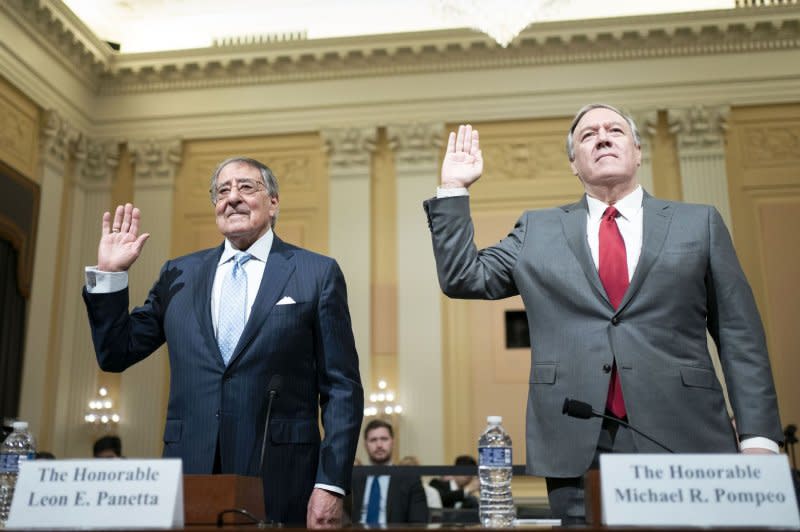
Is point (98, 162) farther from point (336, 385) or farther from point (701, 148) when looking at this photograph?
point (336, 385)

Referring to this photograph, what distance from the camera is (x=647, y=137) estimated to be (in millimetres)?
10141

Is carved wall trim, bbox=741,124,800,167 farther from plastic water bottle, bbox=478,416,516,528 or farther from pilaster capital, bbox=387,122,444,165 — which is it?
plastic water bottle, bbox=478,416,516,528

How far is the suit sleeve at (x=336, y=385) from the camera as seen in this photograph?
2594mm

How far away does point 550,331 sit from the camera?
226cm

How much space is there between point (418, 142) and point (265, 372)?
7.93 meters

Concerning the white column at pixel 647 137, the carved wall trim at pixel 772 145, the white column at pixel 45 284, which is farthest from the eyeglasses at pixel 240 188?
the carved wall trim at pixel 772 145

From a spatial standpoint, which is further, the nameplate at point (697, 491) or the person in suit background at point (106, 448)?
the person in suit background at point (106, 448)

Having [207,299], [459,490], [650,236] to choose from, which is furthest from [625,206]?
[459,490]

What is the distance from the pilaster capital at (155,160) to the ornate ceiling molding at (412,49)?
75cm

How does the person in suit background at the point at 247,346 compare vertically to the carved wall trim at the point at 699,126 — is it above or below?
below

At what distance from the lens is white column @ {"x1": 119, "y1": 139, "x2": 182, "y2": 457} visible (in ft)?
32.7

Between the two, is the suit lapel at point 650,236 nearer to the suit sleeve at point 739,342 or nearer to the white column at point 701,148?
the suit sleeve at point 739,342

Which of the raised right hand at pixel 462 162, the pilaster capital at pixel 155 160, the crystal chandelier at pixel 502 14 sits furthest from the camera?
the pilaster capital at pixel 155 160

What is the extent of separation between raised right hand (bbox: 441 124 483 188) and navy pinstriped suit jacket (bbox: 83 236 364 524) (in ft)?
2.30
